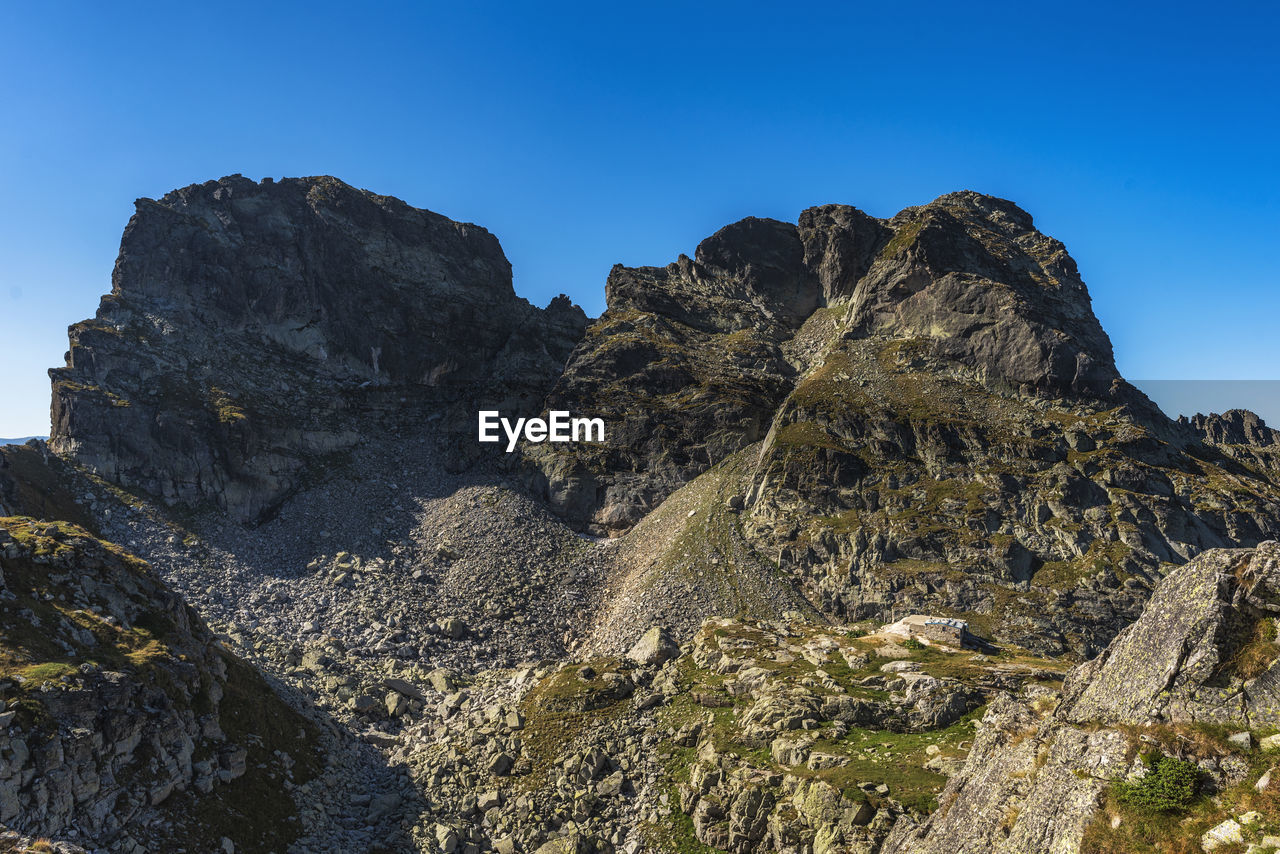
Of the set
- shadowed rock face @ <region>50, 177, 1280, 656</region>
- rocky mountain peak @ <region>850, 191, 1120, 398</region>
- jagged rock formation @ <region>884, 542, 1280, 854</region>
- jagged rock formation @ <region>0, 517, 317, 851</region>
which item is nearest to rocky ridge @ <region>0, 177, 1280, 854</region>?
jagged rock formation @ <region>884, 542, 1280, 854</region>

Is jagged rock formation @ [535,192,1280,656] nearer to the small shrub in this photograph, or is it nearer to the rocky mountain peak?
the rocky mountain peak

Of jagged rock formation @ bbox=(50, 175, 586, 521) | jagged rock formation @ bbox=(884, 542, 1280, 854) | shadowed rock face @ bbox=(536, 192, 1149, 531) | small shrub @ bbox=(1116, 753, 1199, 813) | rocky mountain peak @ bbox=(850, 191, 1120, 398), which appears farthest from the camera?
shadowed rock face @ bbox=(536, 192, 1149, 531)

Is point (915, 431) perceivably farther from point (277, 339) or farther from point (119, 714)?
point (277, 339)

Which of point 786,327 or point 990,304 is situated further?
point 786,327

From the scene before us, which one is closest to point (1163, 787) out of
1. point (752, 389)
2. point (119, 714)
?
point (119, 714)

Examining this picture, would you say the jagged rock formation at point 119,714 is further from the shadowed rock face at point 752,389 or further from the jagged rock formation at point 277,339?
the jagged rock formation at point 277,339

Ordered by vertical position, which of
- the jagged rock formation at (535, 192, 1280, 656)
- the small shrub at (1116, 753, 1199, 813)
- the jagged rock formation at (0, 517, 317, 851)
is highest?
the jagged rock formation at (535, 192, 1280, 656)

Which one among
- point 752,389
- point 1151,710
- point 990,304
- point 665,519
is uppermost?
point 990,304
